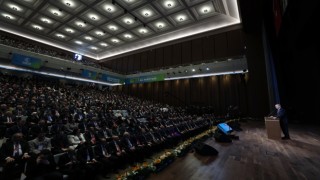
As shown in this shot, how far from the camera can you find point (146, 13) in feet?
42.4

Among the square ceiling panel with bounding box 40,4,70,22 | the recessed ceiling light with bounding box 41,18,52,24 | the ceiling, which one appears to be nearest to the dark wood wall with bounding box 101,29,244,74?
the ceiling

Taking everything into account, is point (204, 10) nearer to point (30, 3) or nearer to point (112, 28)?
point (112, 28)

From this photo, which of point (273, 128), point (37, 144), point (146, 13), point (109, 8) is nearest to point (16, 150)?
point (37, 144)

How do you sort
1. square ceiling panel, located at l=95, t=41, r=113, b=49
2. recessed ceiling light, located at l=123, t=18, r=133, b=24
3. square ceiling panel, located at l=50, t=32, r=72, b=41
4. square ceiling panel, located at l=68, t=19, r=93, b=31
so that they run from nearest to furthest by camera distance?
1. recessed ceiling light, located at l=123, t=18, r=133, b=24
2. square ceiling panel, located at l=68, t=19, r=93, b=31
3. square ceiling panel, located at l=50, t=32, r=72, b=41
4. square ceiling panel, located at l=95, t=41, r=113, b=49

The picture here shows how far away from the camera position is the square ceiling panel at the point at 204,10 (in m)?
11.7

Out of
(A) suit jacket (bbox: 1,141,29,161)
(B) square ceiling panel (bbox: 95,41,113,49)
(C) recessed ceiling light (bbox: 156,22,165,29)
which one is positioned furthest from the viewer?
(B) square ceiling panel (bbox: 95,41,113,49)

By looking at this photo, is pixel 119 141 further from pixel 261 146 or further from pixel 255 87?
pixel 255 87

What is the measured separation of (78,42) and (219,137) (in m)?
18.4

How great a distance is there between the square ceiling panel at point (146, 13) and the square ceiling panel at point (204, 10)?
3.02 meters

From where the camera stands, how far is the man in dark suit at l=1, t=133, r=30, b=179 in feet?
9.63

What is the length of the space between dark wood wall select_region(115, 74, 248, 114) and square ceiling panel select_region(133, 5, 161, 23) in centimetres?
672

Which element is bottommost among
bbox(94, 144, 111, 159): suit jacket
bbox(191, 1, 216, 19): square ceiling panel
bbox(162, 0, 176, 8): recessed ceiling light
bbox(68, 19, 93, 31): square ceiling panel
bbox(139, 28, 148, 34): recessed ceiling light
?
bbox(94, 144, 111, 159): suit jacket

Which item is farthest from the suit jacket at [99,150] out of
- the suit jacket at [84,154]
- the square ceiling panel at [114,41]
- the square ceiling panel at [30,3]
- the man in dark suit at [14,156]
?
the square ceiling panel at [114,41]

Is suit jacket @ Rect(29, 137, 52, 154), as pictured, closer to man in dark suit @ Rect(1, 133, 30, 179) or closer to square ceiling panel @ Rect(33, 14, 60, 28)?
man in dark suit @ Rect(1, 133, 30, 179)
